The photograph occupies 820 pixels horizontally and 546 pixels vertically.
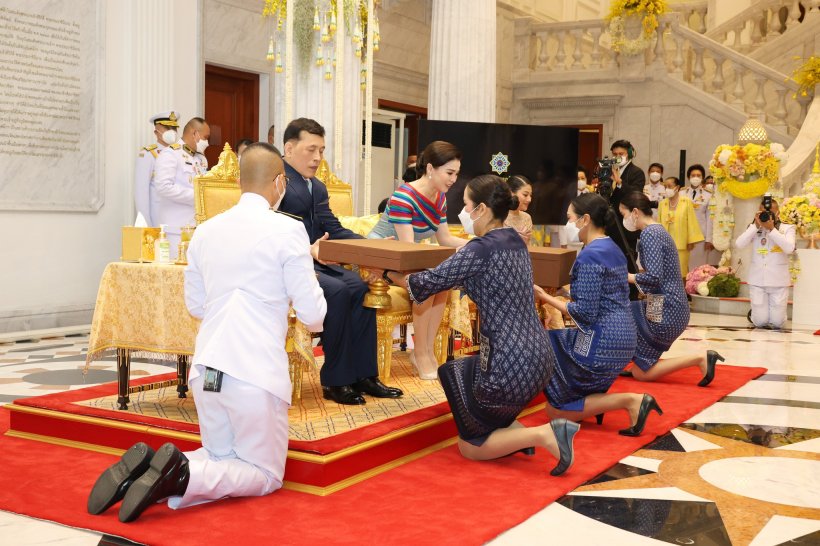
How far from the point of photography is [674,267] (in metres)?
5.55

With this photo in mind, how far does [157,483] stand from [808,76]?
1264 centimetres

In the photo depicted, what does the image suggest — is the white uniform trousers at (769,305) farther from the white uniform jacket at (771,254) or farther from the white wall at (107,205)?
the white wall at (107,205)

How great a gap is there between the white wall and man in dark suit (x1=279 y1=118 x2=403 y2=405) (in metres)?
3.71

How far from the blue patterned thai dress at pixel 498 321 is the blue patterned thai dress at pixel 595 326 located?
0.62 meters

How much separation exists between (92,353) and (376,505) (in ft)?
5.88

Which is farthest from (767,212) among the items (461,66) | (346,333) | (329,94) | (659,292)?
(346,333)

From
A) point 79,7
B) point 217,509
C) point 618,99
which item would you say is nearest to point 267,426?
point 217,509

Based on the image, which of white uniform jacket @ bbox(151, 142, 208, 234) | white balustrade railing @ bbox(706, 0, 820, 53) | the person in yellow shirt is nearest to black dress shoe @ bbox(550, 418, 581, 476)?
white uniform jacket @ bbox(151, 142, 208, 234)

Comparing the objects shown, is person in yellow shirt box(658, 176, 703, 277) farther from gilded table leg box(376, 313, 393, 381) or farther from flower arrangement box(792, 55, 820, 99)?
gilded table leg box(376, 313, 393, 381)

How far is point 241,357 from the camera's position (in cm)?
310

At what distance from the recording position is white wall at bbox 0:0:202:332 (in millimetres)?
7344

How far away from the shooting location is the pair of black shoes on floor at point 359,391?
4312 mm

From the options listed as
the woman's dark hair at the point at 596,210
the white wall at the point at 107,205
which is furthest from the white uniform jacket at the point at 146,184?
the woman's dark hair at the point at 596,210

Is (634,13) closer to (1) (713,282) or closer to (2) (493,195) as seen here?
(1) (713,282)
